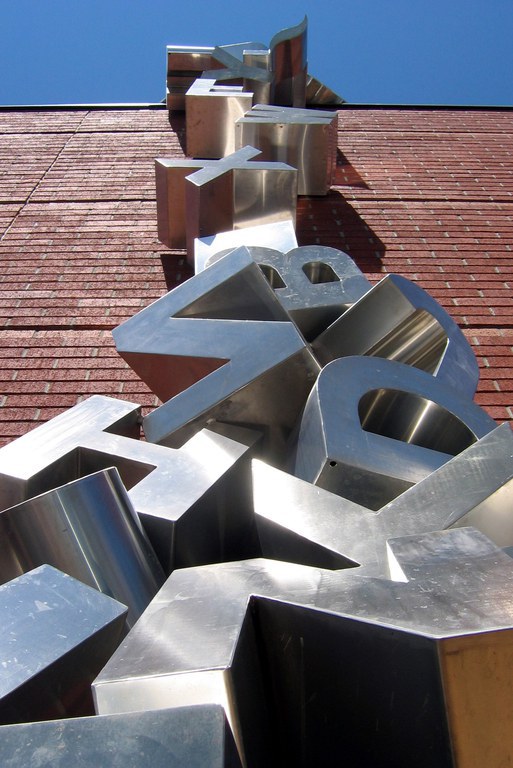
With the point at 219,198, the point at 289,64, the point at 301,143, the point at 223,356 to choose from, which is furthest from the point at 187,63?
the point at 223,356

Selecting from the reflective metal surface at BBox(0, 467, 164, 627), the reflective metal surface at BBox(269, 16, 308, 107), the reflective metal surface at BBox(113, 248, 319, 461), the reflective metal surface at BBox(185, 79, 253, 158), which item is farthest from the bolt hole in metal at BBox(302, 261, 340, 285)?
the reflective metal surface at BBox(269, 16, 308, 107)

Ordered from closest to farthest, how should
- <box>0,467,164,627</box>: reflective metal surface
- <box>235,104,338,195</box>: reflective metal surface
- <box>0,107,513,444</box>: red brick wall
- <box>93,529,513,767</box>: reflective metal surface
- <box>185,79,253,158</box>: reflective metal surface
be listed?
<box>93,529,513,767</box>: reflective metal surface, <box>0,467,164,627</box>: reflective metal surface, <box>0,107,513,444</box>: red brick wall, <box>235,104,338,195</box>: reflective metal surface, <box>185,79,253,158</box>: reflective metal surface

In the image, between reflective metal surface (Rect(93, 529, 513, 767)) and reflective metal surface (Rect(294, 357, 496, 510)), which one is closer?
reflective metal surface (Rect(93, 529, 513, 767))

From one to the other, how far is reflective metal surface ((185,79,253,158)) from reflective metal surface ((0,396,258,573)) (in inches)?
209

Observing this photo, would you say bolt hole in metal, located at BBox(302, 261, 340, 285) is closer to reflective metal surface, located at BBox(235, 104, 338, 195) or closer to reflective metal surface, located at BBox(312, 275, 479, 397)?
reflective metal surface, located at BBox(312, 275, 479, 397)

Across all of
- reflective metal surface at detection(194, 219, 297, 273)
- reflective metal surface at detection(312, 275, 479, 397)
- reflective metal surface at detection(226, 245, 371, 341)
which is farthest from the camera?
reflective metal surface at detection(194, 219, 297, 273)

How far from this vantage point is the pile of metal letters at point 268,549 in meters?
1.42

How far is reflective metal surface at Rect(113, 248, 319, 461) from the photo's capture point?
3.00 meters

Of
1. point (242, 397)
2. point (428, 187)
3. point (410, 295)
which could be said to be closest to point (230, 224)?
point (428, 187)

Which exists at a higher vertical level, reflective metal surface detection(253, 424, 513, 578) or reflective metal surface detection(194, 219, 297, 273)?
reflective metal surface detection(253, 424, 513, 578)

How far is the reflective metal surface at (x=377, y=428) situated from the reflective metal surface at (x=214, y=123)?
5.27 m

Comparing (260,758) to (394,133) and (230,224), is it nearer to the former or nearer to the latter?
(230,224)

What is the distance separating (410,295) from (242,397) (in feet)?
3.04

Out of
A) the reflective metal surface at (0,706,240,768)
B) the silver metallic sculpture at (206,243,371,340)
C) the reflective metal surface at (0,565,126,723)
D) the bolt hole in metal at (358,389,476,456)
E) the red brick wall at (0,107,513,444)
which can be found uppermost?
the reflective metal surface at (0,706,240,768)
